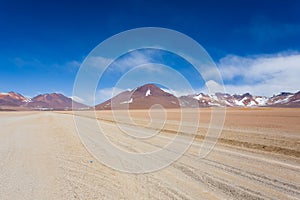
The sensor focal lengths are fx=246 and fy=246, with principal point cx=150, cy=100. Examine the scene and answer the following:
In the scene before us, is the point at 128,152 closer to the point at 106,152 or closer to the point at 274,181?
the point at 106,152

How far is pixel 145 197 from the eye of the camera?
5.68m

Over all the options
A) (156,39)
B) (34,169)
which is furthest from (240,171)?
(34,169)

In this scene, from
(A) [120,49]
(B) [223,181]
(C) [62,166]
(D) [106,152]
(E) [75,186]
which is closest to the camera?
(E) [75,186]

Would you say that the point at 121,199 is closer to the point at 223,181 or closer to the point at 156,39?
the point at 223,181

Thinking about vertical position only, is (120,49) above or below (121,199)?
above

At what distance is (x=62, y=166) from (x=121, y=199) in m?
4.01

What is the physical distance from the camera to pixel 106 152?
1132cm

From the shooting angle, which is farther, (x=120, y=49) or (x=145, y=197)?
(x=120, y=49)

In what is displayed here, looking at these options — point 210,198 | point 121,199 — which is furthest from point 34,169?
point 210,198

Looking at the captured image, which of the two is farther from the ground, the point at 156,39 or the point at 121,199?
the point at 156,39

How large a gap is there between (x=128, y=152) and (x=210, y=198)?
241 inches

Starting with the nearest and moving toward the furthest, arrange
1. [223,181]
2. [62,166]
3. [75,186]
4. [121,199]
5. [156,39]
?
[121,199] < [75,186] < [223,181] < [62,166] < [156,39]

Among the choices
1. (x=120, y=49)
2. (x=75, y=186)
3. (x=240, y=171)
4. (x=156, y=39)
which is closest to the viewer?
(x=75, y=186)

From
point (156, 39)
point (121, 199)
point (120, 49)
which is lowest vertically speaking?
point (121, 199)
